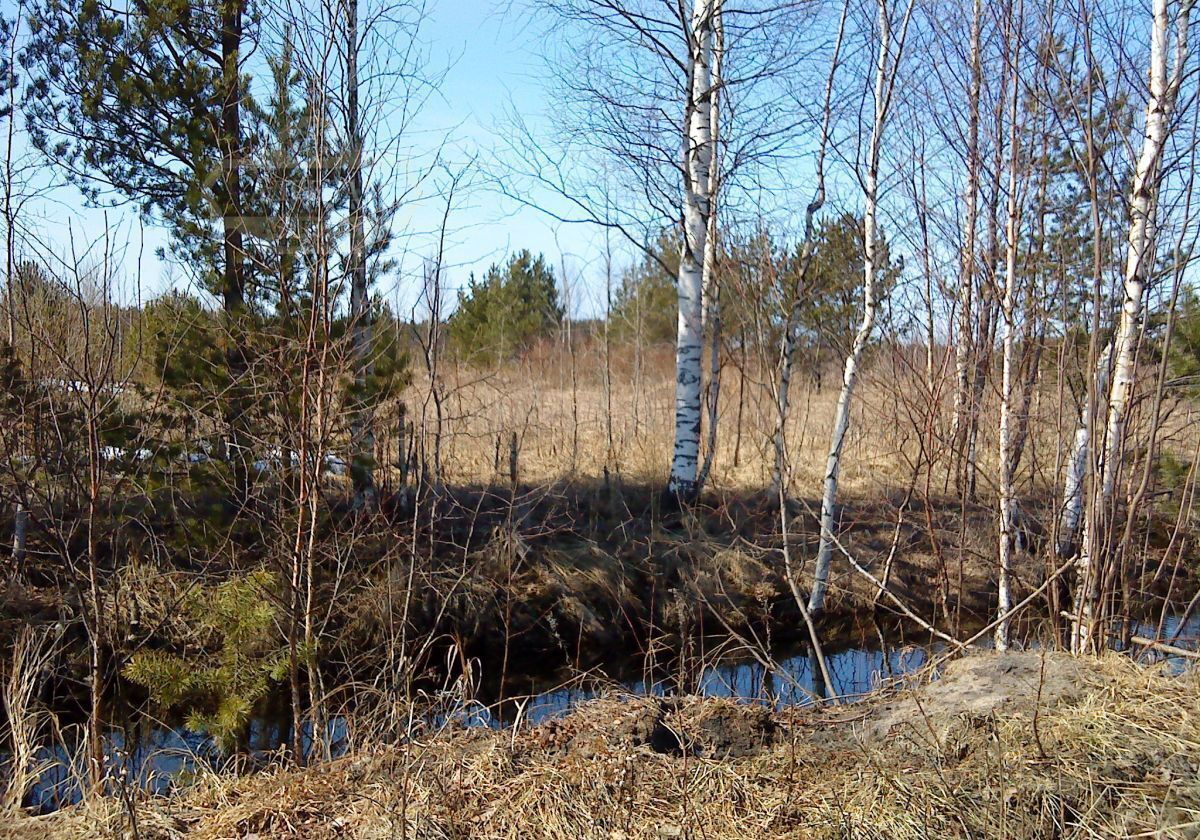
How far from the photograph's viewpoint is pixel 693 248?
9828mm

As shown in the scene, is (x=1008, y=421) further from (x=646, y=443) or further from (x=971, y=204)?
(x=646, y=443)

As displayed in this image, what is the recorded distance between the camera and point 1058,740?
3467 mm

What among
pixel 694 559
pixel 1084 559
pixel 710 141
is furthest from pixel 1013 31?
pixel 694 559

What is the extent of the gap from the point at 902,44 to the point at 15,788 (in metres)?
6.72

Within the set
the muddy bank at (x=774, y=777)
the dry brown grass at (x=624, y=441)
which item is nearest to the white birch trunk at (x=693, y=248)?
the dry brown grass at (x=624, y=441)

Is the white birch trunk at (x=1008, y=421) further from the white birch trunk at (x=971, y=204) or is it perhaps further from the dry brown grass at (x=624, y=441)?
the dry brown grass at (x=624, y=441)

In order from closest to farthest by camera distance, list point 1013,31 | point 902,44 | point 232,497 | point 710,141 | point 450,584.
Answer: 1. point 1013,31
2. point 902,44
3. point 232,497
4. point 450,584
5. point 710,141

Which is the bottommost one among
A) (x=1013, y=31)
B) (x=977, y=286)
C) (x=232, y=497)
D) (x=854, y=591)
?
(x=854, y=591)

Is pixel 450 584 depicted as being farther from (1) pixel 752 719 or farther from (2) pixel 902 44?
(2) pixel 902 44

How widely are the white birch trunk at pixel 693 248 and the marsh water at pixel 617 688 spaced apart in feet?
8.24

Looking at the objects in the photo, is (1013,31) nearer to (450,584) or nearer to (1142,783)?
(1142,783)

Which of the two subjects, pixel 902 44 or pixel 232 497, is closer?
pixel 902 44

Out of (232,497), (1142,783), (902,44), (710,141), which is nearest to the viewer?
(1142,783)

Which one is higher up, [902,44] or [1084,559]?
[902,44]
